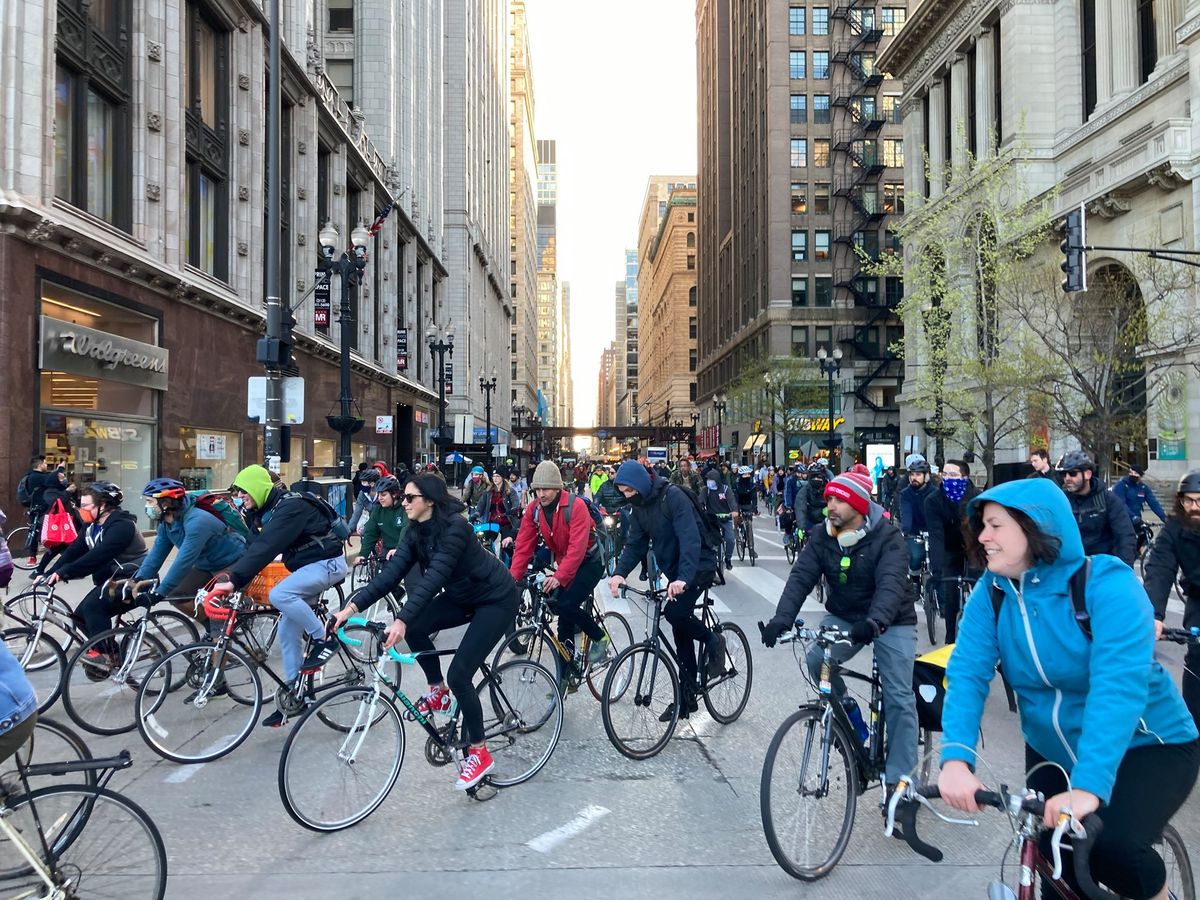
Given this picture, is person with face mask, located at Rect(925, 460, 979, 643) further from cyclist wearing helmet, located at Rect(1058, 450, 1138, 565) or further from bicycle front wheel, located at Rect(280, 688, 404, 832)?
bicycle front wheel, located at Rect(280, 688, 404, 832)

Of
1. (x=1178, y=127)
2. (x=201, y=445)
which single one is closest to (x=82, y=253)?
(x=201, y=445)

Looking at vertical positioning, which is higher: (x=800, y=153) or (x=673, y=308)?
(x=800, y=153)

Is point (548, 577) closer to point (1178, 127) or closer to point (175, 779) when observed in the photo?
point (175, 779)

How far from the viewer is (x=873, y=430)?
6172 cm

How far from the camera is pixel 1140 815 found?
8.23ft

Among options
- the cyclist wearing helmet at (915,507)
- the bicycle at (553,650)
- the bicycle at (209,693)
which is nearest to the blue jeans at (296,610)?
the bicycle at (209,693)

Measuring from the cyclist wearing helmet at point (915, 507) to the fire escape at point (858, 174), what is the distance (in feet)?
177

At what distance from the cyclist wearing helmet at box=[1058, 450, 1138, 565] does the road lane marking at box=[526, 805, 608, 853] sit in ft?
16.4

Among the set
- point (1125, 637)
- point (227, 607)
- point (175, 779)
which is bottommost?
point (175, 779)

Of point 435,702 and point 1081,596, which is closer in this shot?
point 1081,596

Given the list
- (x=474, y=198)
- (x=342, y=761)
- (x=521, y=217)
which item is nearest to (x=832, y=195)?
(x=474, y=198)

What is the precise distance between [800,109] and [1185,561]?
6576cm

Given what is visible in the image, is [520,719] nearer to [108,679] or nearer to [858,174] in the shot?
[108,679]

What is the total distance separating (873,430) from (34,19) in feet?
182
